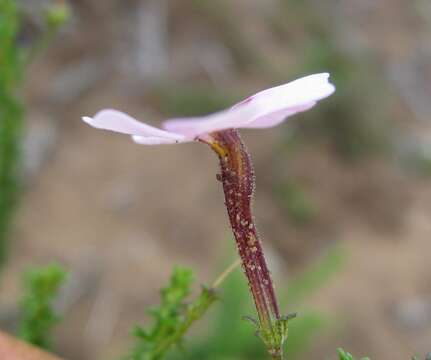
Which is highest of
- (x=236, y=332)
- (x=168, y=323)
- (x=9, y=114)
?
(x=9, y=114)

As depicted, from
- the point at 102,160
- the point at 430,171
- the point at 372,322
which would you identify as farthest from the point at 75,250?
the point at 430,171

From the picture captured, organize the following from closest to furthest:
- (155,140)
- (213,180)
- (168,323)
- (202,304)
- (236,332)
Result: (155,140)
(202,304)
(168,323)
(236,332)
(213,180)

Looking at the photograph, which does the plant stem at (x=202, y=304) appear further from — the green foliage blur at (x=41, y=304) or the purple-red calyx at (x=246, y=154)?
the green foliage blur at (x=41, y=304)

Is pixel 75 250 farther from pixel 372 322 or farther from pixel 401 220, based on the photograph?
pixel 401 220

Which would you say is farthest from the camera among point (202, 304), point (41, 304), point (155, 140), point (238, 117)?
point (41, 304)

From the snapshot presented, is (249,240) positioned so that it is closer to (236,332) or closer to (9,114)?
(9,114)

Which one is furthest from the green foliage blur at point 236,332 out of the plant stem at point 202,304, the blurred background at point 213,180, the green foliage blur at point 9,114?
the plant stem at point 202,304

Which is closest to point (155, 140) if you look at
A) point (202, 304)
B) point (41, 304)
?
point (202, 304)
